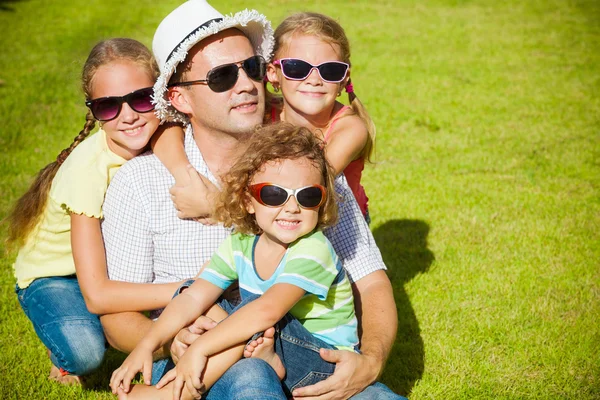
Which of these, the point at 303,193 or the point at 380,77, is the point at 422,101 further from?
the point at 303,193

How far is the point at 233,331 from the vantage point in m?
2.76

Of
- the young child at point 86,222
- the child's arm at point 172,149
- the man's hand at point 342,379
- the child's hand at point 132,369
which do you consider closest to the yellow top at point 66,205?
the young child at point 86,222

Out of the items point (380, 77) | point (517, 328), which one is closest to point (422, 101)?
point (380, 77)

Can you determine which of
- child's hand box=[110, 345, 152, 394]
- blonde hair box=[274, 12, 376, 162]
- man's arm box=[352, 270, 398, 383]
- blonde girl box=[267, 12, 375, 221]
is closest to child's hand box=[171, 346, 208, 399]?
child's hand box=[110, 345, 152, 394]

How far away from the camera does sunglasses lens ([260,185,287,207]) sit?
118 inches

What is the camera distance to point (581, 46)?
44.7ft

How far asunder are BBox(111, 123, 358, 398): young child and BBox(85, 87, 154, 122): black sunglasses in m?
0.89

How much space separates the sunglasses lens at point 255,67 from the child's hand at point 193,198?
74cm

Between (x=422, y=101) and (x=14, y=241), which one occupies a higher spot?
(x=14, y=241)

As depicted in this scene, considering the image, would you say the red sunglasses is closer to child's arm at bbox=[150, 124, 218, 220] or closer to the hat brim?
child's arm at bbox=[150, 124, 218, 220]

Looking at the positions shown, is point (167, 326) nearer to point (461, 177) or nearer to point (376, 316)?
point (376, 316)

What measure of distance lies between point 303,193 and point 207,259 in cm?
86

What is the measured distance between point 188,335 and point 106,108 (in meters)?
1.51

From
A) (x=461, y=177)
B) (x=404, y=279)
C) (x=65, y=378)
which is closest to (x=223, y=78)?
(x=65, y=378)
